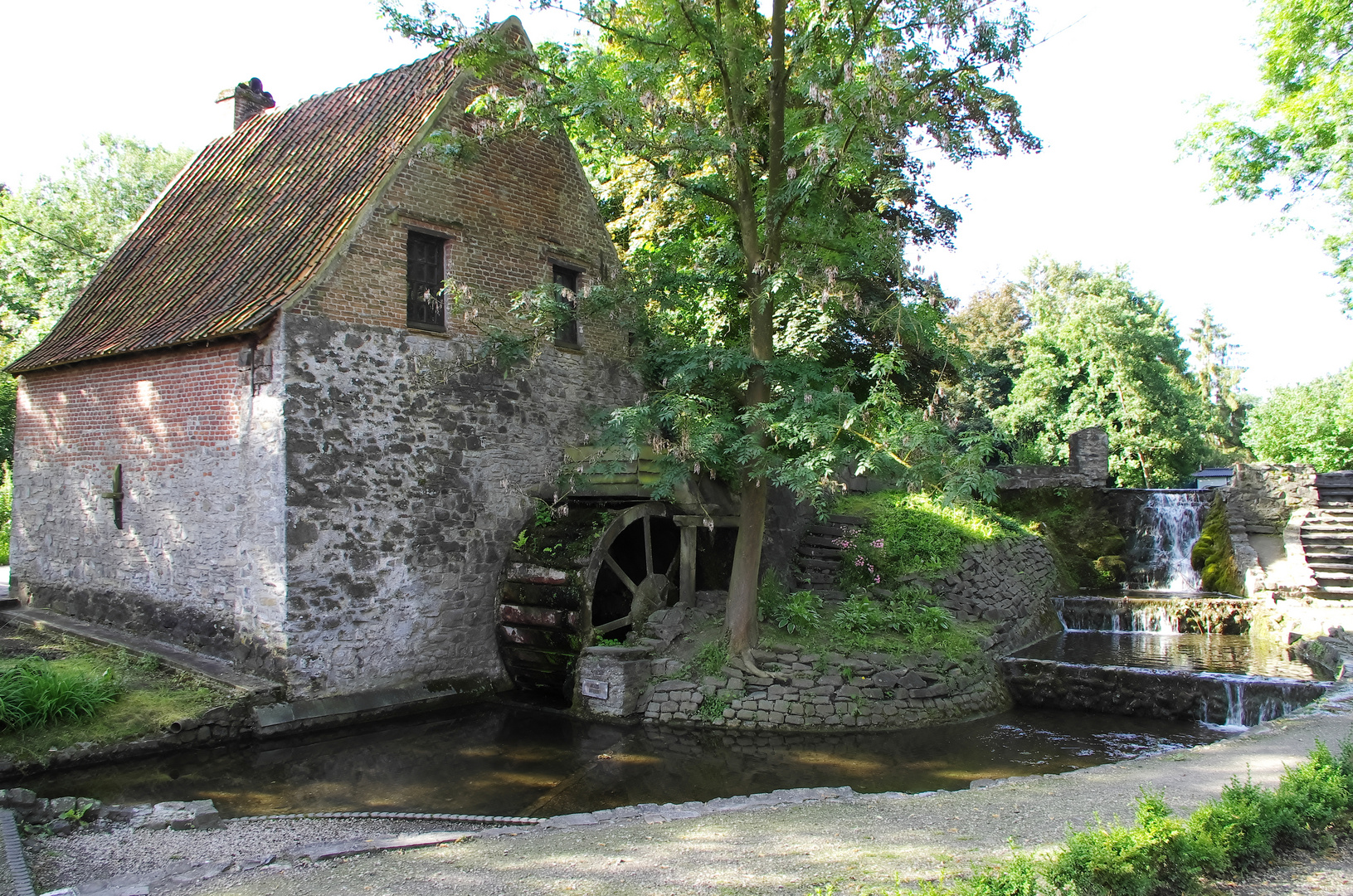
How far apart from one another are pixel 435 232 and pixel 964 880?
8.92 metres

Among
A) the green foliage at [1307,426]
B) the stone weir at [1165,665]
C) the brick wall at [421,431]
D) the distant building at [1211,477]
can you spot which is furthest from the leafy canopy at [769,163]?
the distant building at [1211,477]

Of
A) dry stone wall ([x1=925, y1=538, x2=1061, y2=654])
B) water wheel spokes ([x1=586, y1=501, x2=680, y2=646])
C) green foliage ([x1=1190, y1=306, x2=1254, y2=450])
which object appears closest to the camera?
water wheel spokes ([x1=586, y1=501, x2=680, y2=646])

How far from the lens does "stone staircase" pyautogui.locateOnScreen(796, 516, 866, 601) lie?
1298 cm

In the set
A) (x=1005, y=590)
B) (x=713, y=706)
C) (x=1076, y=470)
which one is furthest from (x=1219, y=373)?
(x=713, y=706)

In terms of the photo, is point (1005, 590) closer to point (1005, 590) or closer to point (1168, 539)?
point (1005, 590)

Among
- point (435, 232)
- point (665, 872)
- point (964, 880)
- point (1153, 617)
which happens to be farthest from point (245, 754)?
point (1153, 617)

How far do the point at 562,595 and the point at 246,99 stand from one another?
10257 mm

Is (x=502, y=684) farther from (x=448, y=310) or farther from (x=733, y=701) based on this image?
(x=448, y=310)

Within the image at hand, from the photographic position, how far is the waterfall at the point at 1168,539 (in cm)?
1645

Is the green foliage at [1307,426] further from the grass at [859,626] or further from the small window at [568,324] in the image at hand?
the small window at [568,324]

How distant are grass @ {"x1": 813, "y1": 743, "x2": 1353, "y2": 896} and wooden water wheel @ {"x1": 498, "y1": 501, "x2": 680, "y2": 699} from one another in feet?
21.5

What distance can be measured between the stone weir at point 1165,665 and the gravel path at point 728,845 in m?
2.63

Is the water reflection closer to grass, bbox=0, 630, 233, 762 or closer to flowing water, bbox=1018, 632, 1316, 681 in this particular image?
grass, bbox=0, 630, 233, 762

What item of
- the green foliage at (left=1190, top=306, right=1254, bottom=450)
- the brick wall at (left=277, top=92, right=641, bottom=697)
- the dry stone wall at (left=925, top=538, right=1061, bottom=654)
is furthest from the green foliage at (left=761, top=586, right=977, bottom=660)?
the green foliage at (left=1190, top=306, right=1254, bottom=450)
